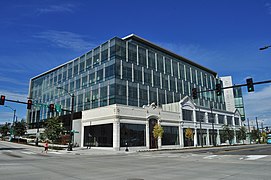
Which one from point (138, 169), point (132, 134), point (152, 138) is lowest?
point (138, 169)

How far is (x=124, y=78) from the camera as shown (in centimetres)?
4734

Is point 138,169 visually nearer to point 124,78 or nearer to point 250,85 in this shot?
point 250,85

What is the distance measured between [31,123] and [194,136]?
57579mm

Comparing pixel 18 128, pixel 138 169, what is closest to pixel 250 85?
pixel 138 169

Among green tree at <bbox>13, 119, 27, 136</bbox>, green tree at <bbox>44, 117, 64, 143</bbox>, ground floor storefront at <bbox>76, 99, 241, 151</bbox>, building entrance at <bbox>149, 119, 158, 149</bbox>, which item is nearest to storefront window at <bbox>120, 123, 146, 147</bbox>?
ground floor storefront at <bbox>76, 99, 241, 151</bbox>

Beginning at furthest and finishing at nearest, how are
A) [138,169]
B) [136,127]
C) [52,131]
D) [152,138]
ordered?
[152,138], [136,127], [52,131], [138,169]

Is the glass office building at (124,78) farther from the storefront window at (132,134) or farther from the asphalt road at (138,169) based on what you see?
the asphalt road at (138,169)

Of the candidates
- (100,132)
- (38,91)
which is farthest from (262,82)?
(38,91)

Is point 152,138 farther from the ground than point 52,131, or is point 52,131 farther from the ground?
point 52,131

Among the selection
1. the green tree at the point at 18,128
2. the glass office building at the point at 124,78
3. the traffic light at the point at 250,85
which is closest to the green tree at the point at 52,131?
the glass office building at the point at 124,78

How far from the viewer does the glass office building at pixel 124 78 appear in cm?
4697

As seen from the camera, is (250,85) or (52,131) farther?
(52,131)

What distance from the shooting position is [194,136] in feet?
191

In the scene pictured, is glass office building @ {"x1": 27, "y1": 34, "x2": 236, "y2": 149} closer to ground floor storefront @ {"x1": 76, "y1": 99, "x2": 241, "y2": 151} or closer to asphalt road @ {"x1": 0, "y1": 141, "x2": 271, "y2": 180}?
ground floor storefront @ {"x1": 76, "y1": 99, "x2": 241, "y2": 151}
